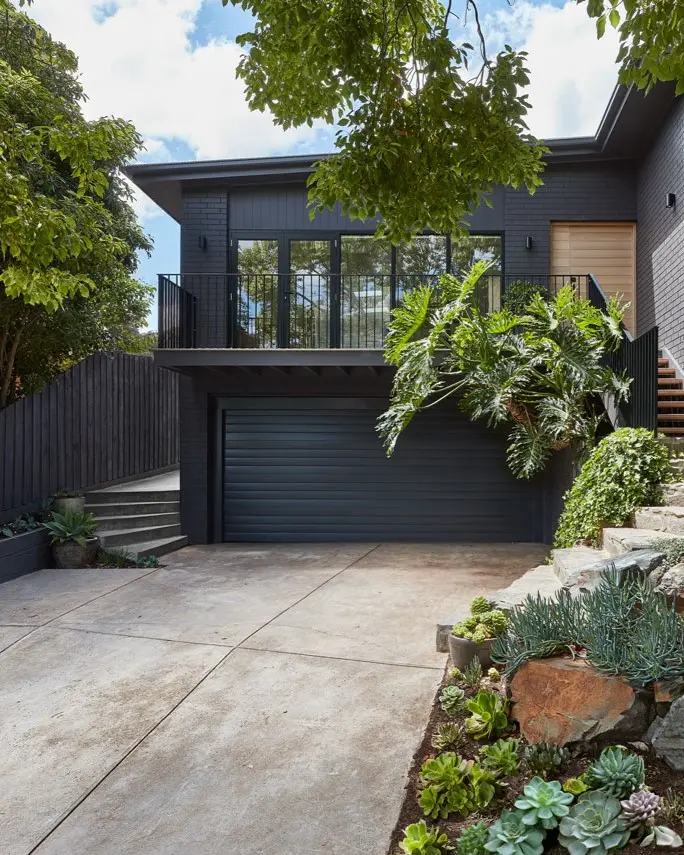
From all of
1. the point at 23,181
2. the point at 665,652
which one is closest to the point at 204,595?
the point at 23,181

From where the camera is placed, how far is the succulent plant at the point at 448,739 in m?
2.84

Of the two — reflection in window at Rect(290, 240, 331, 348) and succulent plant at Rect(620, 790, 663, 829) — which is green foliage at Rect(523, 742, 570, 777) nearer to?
succulent plant at Rect(620, 790, 663, 829)

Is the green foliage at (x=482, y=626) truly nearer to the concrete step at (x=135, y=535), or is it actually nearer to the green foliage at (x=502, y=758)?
the green foliage at (x=502, y=758)

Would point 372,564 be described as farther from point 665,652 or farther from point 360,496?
point 665,652

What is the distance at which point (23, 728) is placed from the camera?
3.17 meters

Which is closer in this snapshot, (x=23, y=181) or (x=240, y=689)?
(x=240, y=689)

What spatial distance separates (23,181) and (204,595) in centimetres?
373

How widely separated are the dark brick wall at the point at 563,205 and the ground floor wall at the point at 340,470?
256cm

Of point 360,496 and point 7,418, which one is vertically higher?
point 7,418

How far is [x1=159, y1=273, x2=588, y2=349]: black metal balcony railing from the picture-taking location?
921 centimetres

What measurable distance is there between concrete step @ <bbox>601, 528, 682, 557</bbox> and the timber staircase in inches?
73.3

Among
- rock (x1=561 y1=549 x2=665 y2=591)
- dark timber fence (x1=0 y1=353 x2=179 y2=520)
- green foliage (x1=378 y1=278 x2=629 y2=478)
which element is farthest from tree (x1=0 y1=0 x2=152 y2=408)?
rock (x1=561 y1=549 x2=665 y2=591)

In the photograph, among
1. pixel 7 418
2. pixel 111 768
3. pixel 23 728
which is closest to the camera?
pixel 111 768

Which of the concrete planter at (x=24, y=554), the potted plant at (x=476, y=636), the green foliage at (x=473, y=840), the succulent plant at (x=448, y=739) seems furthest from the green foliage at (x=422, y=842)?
the concrete planter at (x=24, y=554)
